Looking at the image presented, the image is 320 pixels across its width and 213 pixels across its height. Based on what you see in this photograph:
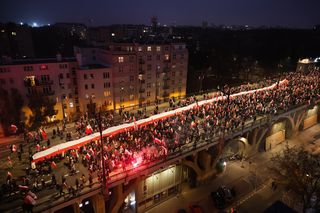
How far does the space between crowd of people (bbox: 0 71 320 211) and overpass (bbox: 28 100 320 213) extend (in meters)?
0.70

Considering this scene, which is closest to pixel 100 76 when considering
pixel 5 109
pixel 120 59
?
pixel 120 59

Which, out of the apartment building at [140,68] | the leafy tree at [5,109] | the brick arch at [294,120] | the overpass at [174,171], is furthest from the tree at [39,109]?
the brick arch at [294,120]

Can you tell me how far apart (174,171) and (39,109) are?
25.4m

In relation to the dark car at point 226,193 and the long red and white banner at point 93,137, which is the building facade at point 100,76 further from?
the dark car at point 226,193

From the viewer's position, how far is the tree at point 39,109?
38469 mm

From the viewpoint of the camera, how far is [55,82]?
1694 inches

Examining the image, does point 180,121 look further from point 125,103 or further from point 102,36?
point 102,36

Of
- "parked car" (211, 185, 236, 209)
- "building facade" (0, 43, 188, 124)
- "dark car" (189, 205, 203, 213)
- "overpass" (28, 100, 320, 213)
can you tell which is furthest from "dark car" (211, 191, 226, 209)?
"building facade" (0, 43, 188, 124)

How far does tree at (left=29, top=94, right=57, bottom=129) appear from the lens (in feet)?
126

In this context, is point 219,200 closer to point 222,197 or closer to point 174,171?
point 222,197

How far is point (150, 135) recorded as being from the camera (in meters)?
29.8

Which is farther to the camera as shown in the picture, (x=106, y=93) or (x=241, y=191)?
(x=106, y=93)

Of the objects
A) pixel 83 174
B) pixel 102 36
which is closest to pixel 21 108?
pixel 83 174

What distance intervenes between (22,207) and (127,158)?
10.1 metres
